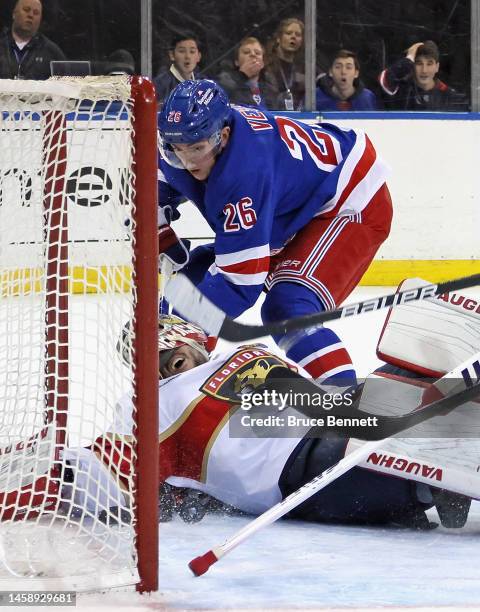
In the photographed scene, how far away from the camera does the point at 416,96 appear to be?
579 centimetres

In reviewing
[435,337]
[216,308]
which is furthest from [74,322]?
[435,337]

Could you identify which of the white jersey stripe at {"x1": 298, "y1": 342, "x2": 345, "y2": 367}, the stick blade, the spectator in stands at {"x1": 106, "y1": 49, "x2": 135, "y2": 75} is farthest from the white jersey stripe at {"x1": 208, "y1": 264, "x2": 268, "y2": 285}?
the spectator in stands at {"x1": 106, "y1": 49, "x2": 135, "y2": 75}

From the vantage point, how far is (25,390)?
6.95 ft

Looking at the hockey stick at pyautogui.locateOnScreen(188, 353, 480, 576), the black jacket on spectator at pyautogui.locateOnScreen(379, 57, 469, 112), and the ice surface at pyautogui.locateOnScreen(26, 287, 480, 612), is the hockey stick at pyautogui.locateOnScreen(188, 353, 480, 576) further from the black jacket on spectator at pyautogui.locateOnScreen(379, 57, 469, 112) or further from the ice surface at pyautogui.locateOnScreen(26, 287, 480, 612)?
the black jacket on spectator at pyautogui.locateOnScreen(379, 57, 469, 112)

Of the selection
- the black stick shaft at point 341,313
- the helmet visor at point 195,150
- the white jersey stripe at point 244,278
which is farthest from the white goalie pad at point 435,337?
the helmet visor at point 195,150

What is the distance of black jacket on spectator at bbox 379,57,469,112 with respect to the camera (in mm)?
5723

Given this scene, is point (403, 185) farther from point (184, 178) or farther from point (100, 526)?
point (100, 526)

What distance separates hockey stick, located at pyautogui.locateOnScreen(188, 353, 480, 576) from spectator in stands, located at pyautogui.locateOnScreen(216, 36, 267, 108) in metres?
3.74

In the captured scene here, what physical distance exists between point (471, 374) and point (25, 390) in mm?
836

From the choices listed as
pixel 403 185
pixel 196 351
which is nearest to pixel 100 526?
pixel 196 351

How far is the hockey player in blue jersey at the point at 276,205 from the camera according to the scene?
262 centimetres

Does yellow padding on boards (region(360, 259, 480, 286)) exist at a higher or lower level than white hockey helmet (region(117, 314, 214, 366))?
lower

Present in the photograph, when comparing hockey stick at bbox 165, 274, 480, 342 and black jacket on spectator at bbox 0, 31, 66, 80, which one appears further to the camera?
black jacket on spectator at bbox 0, 31, 66, 80

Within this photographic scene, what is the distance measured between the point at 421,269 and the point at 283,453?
3601mm
